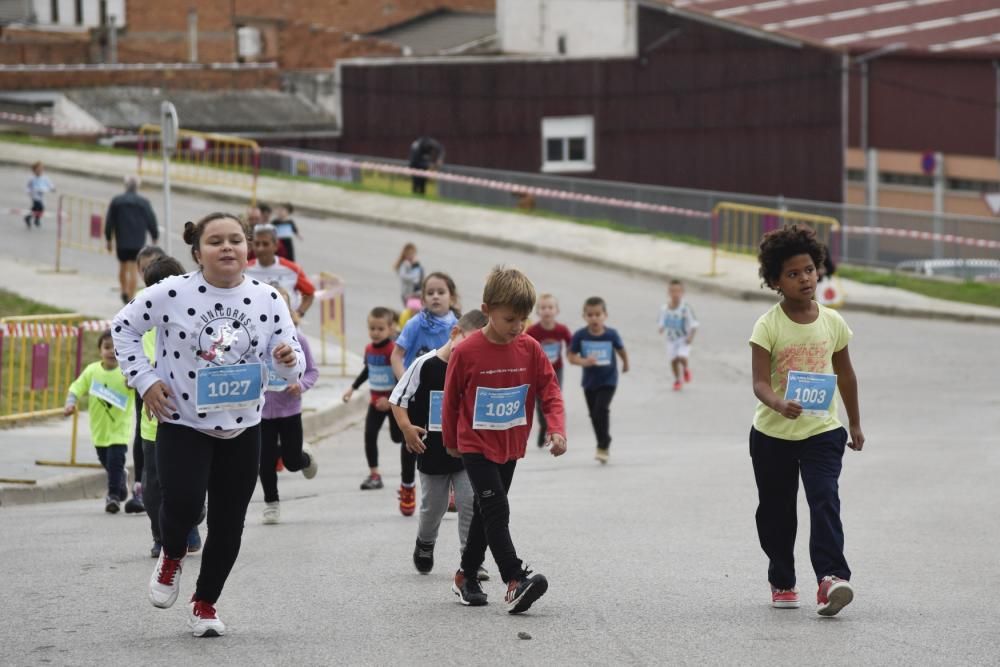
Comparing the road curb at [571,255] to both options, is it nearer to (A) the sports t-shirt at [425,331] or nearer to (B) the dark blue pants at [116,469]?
(B) the dark blue pants at [116,469]

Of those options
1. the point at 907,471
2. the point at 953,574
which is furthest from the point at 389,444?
the point at 953,574

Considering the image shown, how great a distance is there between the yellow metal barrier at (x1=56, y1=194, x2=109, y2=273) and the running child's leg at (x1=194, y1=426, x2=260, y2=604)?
806 inches

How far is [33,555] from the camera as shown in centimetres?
955

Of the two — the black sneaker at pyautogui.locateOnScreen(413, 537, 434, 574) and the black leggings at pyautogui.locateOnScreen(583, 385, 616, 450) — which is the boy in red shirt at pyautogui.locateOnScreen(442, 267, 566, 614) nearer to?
the black sneaker at pyautogui.locateOnScreen(413, 537, 434, 574)

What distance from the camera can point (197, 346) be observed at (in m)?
6.89

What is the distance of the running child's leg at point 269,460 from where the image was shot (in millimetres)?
11078

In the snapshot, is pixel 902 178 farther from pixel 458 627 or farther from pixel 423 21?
pixel 458 627

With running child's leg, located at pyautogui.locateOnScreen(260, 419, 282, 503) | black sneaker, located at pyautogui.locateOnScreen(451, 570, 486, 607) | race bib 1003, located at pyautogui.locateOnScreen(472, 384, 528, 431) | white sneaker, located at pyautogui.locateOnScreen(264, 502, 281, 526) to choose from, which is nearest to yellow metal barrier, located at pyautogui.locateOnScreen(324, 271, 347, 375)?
running child's leg, located at pyautogui.locateOnScreen(260, 419, 282, 503)

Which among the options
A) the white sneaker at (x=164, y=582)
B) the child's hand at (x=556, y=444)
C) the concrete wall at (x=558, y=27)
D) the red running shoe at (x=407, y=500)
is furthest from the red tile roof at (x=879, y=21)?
the white sneaker at (x=164, y=582)

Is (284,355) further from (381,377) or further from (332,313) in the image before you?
(332,313)

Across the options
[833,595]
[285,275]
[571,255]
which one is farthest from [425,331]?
[571,255]

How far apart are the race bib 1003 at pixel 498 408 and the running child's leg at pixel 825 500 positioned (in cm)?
133

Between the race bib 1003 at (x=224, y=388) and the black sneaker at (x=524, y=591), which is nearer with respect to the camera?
the race bib 1003 at (x=224, y=388)

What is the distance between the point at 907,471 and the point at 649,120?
37124 mm
